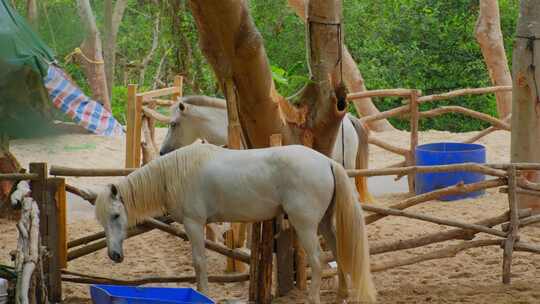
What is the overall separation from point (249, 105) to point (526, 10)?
3.15m

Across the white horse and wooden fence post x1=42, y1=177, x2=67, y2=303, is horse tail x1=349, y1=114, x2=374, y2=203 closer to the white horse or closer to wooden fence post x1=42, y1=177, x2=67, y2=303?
the white horse

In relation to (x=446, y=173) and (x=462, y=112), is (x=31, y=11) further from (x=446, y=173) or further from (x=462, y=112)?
(x=446, y=173)

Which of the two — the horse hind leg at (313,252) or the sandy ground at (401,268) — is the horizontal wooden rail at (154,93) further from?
the horse hind leg at (313,252)

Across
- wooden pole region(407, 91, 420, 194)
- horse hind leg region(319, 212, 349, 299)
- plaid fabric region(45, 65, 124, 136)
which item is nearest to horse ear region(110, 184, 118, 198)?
horse hind leg region(319, 212, 349, 299)

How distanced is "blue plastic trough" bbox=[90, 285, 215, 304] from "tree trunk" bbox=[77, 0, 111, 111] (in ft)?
36.7

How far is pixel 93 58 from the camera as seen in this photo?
15.8 m

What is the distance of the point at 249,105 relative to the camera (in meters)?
5.43

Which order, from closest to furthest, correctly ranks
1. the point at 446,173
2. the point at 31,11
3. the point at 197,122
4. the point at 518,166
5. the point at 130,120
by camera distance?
the point at 518,166, the point at 197,122, the point at 130,120, the point at 446,173, the point at 31,11

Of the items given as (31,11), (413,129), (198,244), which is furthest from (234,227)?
(31,11)

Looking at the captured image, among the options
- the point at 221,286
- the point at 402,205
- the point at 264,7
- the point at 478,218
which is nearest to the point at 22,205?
the point at 221,286

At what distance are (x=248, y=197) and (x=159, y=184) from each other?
541 millimetres

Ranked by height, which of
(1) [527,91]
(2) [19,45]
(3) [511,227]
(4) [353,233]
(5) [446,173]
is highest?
(2) [19,45]

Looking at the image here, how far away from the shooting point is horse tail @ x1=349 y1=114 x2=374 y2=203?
27.2 ft

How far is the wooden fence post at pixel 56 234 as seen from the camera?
5.31 m
